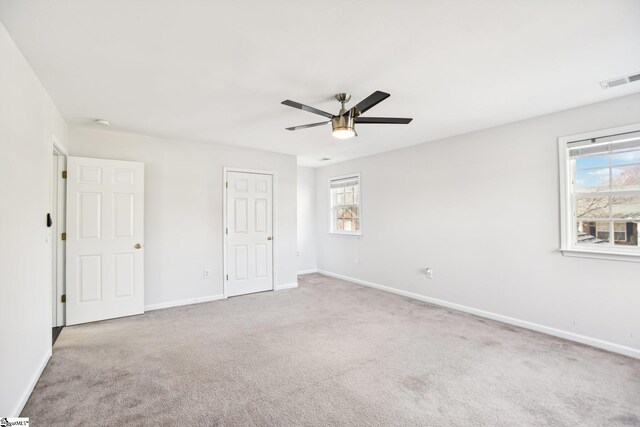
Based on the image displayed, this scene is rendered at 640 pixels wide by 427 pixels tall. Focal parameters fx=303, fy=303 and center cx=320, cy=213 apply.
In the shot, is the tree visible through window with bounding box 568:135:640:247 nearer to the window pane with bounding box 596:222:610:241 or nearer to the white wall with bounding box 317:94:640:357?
the window pane with bounding box 596:222:610:241

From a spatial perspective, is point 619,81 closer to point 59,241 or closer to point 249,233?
point 249,233

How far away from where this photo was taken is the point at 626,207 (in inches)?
116

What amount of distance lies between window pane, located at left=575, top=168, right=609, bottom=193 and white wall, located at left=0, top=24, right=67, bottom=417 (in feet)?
15.9

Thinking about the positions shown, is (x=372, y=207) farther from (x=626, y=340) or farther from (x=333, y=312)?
(x=626, y=340)

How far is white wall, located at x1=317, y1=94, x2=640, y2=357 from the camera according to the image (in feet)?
9.84

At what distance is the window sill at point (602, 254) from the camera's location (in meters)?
2.83

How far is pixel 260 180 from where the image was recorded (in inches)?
205

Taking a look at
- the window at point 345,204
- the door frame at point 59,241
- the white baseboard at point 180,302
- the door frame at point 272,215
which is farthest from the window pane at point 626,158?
the door frame at point 59,241

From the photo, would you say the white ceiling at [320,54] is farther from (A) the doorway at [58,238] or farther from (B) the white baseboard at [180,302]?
(B) the white baseboard at [180,302]

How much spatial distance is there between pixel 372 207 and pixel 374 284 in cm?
140

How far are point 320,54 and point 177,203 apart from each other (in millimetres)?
3276

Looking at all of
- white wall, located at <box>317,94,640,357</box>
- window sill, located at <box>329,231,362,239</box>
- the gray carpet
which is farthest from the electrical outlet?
window sill, located at <box>329,231,362,239</box>

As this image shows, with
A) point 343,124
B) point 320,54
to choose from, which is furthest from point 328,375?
point 320,54

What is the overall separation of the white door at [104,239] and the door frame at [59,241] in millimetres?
77
